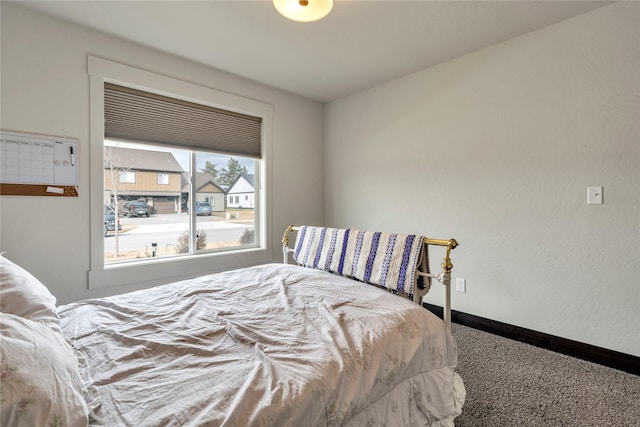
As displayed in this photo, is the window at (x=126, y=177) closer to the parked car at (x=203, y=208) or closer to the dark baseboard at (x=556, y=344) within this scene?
the parked car at (x=203, y=208)

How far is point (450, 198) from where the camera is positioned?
277 cm

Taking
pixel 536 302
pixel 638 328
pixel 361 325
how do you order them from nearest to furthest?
1. pixel 361 325
2. pixel 638 328
3. pixel 536 302

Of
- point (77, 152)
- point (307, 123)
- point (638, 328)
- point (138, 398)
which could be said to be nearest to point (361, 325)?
point (138, 398)

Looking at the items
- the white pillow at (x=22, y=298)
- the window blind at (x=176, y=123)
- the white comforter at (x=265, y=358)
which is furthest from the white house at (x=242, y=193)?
the white pillow at (x=22, y=298)

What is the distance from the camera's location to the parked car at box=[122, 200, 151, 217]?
257cm

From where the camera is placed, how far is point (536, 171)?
2303mm

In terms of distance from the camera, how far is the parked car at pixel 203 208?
116 inches

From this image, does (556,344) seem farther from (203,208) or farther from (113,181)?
(113,181)

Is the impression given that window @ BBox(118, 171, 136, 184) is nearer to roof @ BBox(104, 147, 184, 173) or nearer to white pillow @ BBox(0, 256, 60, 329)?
roof @ BBox(104, 147, 184, 173)

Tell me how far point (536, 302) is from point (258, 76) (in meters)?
3.20

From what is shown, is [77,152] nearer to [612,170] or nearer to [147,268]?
[147,268]

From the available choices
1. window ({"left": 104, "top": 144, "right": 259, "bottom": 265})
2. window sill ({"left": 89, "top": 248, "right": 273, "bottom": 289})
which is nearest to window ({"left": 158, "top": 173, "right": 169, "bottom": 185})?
window ({"left": 104, "top": 144, "right": 259, "bottom": 265})

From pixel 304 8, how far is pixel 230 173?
1979 mm

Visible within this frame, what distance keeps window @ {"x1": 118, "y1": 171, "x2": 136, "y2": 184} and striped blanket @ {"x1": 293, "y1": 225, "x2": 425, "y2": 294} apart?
159 centimetres
